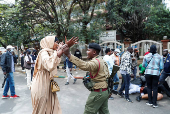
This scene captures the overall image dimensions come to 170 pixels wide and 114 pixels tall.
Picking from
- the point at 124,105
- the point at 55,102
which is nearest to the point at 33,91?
the point at 55,102

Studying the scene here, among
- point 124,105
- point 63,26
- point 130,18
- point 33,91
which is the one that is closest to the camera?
point 33,91

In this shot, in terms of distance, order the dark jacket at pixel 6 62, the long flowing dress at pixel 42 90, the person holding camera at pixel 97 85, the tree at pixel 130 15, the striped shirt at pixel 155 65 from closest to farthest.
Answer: the long flowing dress at pixel 42 90 < the person holding camera at pixel 97 85 < the striped shirt at pixel 155 65 < the dark jacket at pixel 6 62 < the tree at pixel 130 15

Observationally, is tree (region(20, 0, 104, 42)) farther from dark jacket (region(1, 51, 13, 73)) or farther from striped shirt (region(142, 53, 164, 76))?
striped shirt (region(142, 53, 164, 76))

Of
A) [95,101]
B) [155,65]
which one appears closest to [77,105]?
[95,101]

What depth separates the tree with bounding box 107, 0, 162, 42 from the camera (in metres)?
13.6

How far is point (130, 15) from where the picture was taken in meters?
15.7

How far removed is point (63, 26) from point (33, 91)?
9834 mm

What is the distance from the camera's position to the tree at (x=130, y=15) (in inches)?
537

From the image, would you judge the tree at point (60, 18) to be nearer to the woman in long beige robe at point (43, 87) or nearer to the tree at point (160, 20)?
the tree at point (160, 20)

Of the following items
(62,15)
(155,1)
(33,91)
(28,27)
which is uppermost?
(155,1)

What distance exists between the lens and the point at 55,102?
8.04ft

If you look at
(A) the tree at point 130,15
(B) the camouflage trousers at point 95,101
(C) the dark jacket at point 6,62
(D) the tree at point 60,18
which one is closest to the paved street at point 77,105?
(C) the dark jacket at point 6,62

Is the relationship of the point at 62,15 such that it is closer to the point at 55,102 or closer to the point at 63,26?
the point at 63,26

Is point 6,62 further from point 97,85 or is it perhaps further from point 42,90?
point 97,85
